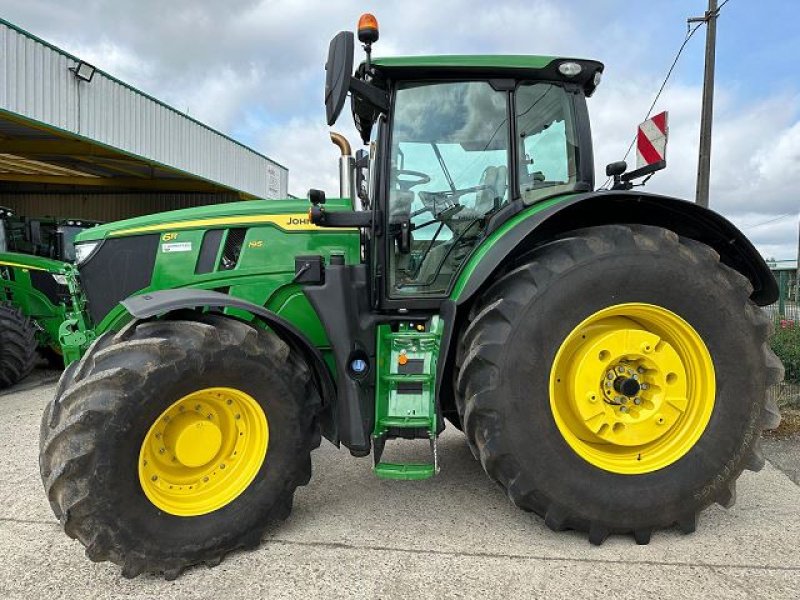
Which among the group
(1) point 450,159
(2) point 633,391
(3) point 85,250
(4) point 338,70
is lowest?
(2) point 633,391

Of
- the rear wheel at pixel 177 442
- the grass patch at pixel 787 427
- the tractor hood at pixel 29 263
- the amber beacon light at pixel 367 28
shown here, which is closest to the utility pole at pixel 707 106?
the grass patch at pixel 787 427

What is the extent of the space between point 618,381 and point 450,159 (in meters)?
1.36

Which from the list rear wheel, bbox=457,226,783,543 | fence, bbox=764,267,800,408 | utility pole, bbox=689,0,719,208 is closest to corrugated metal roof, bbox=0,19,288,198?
rear wheel, bbox=457,226,783,543

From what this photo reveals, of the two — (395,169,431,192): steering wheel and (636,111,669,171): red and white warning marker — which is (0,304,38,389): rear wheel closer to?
(395,169,431,192): steering wheel

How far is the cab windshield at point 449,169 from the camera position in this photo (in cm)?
286

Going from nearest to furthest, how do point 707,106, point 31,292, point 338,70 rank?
point 338,70 → point 31,292 → point 707,106

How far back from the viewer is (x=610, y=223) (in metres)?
2.88

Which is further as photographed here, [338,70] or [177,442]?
[177,442]

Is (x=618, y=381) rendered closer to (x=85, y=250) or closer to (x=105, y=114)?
(x=85, y=250)

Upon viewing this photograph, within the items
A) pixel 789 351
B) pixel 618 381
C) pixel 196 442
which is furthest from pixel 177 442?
pixel 789 351

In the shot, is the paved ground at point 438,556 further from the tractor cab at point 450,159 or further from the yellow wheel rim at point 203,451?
the tractor cab at point 450,159

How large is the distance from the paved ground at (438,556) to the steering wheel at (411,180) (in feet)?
5.40

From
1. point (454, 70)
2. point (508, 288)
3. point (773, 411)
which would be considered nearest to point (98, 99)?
point (454, 70)

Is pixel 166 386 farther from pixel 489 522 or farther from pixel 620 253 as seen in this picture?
pixel 620 253
